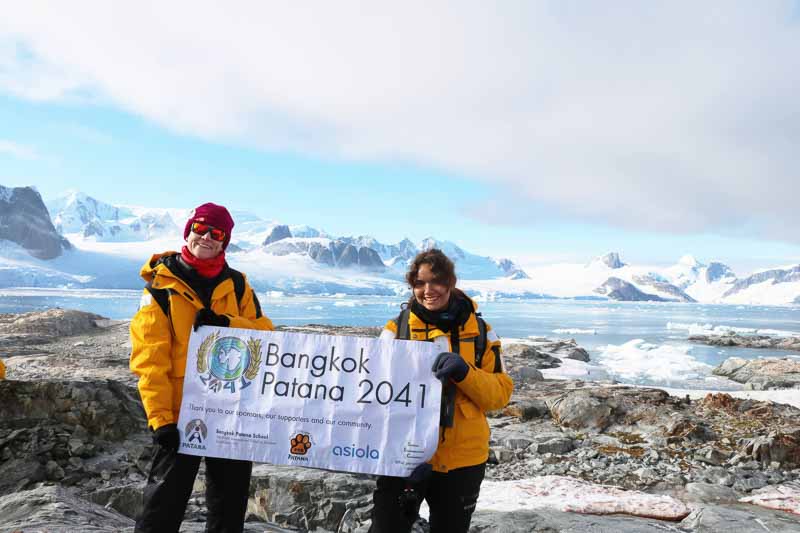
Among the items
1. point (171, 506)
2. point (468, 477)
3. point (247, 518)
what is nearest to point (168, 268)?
point (171, 506)

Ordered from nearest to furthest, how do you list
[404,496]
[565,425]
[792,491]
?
[404,496] → [792,491] → [565,425]

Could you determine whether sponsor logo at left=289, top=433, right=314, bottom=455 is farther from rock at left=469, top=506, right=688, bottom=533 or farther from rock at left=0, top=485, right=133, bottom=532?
rock at left=469, top=506, right=688, bottom=533

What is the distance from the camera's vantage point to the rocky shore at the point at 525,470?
4.25 metres

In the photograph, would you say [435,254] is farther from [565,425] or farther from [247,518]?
[565,425]

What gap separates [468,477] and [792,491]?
4937 millimetres

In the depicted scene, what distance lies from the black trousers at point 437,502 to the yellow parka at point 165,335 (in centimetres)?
123

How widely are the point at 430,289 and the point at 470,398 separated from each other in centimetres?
60

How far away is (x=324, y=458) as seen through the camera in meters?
2.88

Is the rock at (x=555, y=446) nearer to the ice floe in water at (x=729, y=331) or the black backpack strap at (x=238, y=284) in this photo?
the black backpack strap at (x=238, y=284)

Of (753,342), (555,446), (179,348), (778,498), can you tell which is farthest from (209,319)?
(753,342)

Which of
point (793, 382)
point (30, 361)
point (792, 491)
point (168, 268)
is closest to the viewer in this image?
point (168, 268)

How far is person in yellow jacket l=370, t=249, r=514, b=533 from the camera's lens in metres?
2.61

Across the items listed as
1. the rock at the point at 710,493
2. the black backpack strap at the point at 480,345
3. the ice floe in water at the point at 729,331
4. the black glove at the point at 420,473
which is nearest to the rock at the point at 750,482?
the rock at the point at 710,493

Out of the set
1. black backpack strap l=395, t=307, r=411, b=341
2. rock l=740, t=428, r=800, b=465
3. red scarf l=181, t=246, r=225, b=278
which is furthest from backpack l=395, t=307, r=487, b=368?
rock l=740, t=428, r=800, b=465
